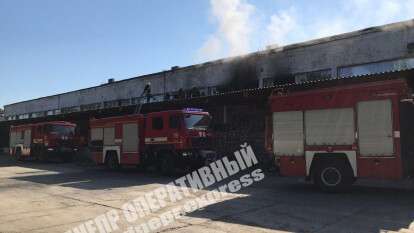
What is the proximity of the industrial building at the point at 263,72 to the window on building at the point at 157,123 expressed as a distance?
253 centimetres

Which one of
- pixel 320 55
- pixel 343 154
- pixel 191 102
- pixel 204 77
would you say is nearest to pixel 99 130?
pixel 191 102

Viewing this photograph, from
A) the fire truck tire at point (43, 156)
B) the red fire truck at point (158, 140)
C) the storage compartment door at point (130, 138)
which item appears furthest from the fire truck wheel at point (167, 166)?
the fire truck tire at point (43, 156)

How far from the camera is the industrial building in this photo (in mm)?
21312

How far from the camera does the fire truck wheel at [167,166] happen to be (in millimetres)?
18438

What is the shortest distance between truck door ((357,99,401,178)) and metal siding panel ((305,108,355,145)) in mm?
304

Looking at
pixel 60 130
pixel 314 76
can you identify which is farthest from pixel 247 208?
pixel 60 130

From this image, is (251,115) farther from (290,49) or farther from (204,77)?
(204,77)

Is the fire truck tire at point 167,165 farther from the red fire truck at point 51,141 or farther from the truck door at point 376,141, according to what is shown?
the red fire truck at point 51,141

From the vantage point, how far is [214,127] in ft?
64.2

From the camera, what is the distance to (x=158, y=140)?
1905 cm

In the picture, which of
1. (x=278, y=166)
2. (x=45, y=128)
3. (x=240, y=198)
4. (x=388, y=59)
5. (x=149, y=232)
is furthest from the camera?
(x=45, y=128)

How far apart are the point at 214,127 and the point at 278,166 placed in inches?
243

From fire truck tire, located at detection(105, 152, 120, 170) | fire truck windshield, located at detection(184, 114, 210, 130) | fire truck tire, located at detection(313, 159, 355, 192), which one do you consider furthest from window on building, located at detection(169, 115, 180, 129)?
fire truck tire, located at detection(313, 159, 355, 192)

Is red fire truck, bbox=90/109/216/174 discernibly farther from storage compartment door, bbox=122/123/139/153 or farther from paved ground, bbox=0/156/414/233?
paved ground, bbox=0/156/414/233
